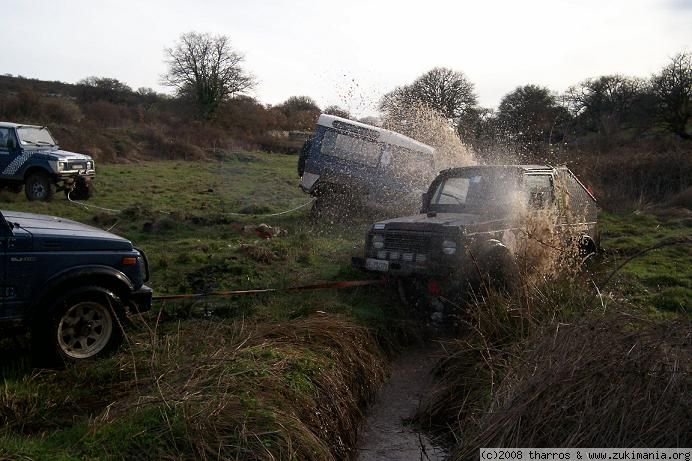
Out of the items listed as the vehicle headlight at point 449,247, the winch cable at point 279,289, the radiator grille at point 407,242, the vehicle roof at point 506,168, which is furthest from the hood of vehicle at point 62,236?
the vehicle roof at point 506,168

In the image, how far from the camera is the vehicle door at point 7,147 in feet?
45.0

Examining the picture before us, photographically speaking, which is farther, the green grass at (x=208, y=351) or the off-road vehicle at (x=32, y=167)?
the off-road vehicle at (x=32, y=167)

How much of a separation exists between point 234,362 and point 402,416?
160cm

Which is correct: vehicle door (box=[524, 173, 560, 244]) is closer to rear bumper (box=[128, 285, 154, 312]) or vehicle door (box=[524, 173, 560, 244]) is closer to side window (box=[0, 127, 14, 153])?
rear bumper (box=[128, 285, 154, 312])

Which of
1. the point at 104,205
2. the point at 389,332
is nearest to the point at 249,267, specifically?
the point at 389,332

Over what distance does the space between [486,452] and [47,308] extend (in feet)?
11.3

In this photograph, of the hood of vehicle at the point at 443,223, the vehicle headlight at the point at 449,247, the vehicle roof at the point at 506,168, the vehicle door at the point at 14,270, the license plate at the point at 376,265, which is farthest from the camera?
the vehicle roof at the point at 506,168

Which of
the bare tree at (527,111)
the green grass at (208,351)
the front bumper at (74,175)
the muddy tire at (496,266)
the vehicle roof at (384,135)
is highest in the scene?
the bare tree at (527,111)

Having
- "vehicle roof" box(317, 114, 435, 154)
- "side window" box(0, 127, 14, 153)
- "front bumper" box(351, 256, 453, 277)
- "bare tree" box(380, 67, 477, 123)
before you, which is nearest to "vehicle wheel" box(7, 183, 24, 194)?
"side window" box(0, 127, 14, 153)

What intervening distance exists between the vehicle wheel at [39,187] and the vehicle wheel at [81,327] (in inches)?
410

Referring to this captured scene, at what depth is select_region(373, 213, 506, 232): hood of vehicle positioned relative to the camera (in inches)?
247

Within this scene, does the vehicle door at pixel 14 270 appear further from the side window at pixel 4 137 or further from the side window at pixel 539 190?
the side window at pixel 4 137

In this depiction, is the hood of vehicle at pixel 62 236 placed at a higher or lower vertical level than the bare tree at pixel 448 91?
lower

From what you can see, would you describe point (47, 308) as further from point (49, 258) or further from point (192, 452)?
point (192, 452)
